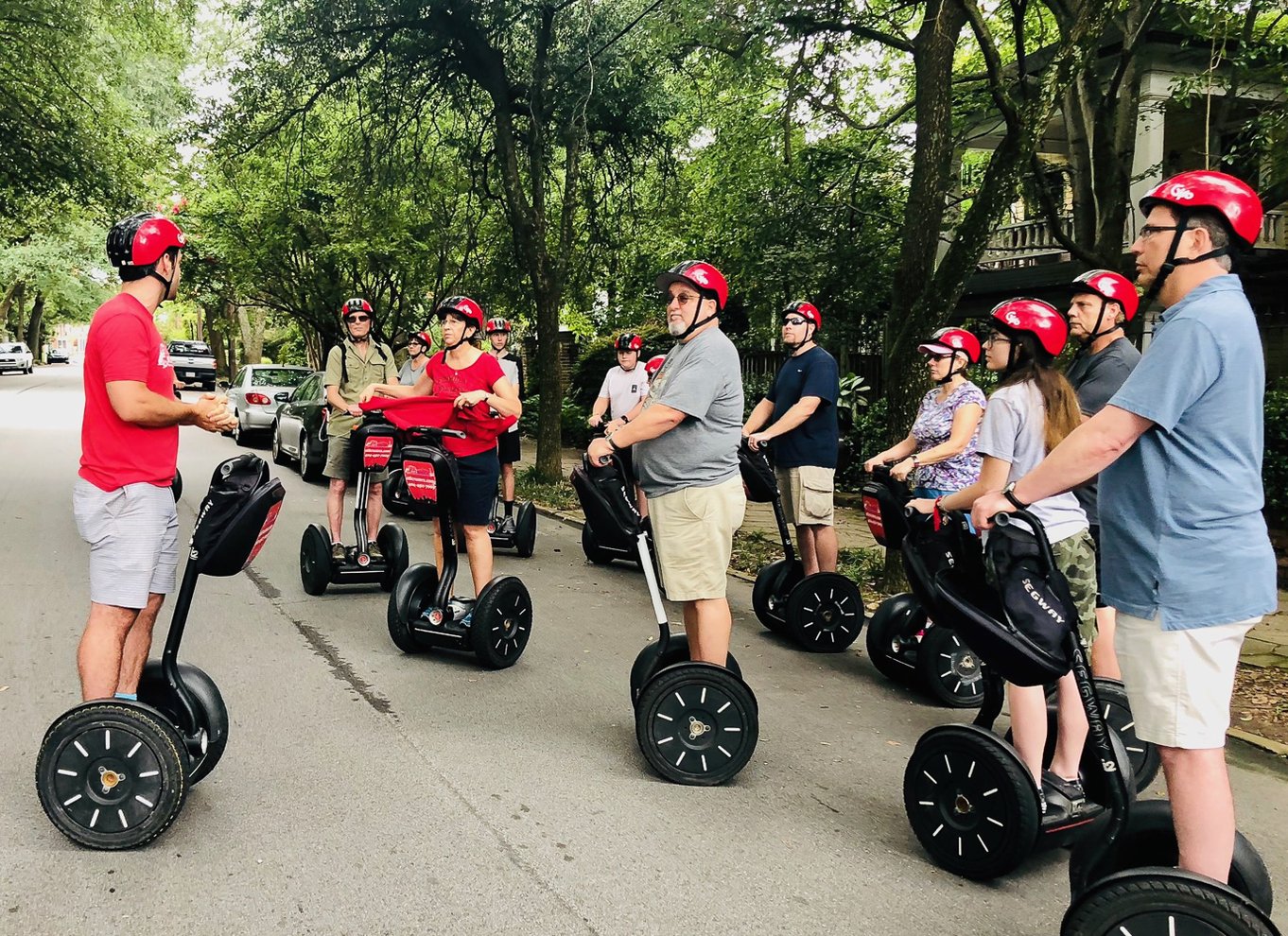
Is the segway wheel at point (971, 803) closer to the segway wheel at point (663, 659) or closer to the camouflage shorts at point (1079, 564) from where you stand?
the camouflage shorts at point (1079, 564)

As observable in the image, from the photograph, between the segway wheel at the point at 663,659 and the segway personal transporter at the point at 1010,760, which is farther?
the segway wheel at the point at 663,659

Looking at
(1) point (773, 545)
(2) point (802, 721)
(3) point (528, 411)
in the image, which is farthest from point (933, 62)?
(3) point (528, 411)

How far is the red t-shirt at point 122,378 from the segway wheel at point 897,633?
3817mm

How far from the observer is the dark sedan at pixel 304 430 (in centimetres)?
1434

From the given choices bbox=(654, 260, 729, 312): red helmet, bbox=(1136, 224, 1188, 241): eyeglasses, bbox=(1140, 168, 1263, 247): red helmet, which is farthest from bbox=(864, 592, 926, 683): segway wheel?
bbox=(1140, 168, 1263, 247): red helmet

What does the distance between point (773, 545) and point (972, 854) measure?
6736mm

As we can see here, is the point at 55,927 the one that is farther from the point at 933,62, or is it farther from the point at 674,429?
the point at 933,62

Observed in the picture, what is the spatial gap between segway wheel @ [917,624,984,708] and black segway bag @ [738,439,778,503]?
52.9 inches

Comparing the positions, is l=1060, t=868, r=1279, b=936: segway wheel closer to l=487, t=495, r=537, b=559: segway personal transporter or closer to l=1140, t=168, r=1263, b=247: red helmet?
l=1140, t=168, r=1263, b=247: red helmet

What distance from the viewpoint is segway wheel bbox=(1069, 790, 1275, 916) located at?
9.37 ft

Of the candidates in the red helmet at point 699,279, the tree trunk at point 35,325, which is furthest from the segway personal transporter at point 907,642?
the tree trunk at point 35,325

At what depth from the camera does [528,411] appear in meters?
23.6

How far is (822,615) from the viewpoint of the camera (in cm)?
658

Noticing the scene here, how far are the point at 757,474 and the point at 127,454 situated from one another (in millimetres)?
3764
